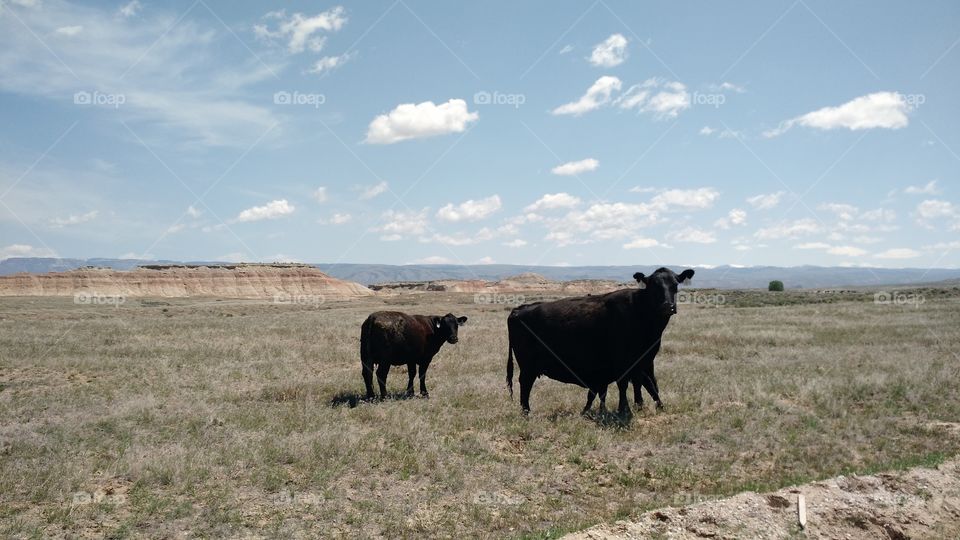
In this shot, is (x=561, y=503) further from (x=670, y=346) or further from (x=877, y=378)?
(x=670, y=346)

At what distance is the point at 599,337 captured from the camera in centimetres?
1164

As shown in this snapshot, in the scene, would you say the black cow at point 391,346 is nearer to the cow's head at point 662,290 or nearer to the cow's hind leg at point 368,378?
the cow's hind leg at point 368,378

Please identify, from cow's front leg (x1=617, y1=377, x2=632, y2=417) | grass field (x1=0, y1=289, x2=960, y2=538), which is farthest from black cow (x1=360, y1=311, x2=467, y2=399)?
cow's front leg (x1=617, y1=377, x2=632, y2=417)

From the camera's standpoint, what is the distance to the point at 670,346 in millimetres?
21609

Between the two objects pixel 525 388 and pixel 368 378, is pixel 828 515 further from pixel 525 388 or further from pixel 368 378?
pixel 368 378

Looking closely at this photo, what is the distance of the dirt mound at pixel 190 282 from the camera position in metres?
102

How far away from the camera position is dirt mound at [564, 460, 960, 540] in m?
6.46

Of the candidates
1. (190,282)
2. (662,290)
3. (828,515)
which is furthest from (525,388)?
(190,282)

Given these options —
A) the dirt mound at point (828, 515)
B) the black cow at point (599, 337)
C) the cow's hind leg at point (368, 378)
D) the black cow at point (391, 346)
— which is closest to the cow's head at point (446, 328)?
the black cow at point (391, 346)

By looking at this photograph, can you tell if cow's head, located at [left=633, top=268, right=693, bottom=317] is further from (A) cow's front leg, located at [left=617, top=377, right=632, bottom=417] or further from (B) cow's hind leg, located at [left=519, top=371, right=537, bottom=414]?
(B) cow's hind leg, located at [left=519, top=371, right=537, bottom=414]

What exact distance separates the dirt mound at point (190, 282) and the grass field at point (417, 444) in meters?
89.9

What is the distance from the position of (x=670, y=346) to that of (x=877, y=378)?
850cm

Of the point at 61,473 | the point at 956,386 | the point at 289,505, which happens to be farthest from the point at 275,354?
the point at 956,386

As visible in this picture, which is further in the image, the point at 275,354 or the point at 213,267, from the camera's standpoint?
the point at 213,267
